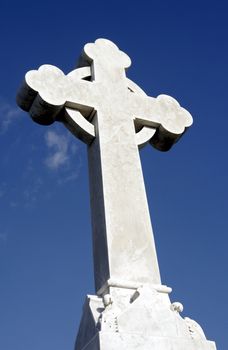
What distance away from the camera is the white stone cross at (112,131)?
15.1 ft

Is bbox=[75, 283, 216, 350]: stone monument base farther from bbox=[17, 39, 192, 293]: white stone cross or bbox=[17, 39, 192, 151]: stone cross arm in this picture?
bbox=[17, 39, 192, 151]: stone cross arm

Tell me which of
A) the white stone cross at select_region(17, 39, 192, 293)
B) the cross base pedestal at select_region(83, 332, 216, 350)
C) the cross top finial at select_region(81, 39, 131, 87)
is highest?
the cross top finial at select_region(81, 39, 131, 87)

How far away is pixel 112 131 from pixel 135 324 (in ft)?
7.65

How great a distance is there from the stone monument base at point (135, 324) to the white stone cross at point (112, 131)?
0.18m

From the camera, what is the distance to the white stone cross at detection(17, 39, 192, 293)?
4.60 metres

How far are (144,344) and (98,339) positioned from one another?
1.20ft

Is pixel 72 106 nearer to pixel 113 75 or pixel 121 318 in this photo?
pixel 113 75

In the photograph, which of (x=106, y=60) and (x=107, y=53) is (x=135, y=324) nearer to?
(x=106, y=60)

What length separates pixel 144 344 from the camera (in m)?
3.79

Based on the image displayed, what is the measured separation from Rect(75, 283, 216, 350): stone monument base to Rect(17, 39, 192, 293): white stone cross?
7.0 inches

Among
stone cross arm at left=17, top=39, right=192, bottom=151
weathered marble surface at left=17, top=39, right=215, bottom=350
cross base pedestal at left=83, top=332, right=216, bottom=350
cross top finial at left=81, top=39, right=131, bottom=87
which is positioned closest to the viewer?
cross base pedestal at left=83, top=332, right=216, bottom=350

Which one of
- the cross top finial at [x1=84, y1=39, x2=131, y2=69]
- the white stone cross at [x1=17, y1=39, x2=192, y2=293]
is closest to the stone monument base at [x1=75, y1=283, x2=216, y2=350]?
the white stone cross at [x1=17, y1=39, x2=192, y2=293]

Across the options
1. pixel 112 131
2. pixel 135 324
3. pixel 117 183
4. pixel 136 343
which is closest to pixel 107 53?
pixel 112 131

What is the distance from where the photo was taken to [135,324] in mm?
3910
